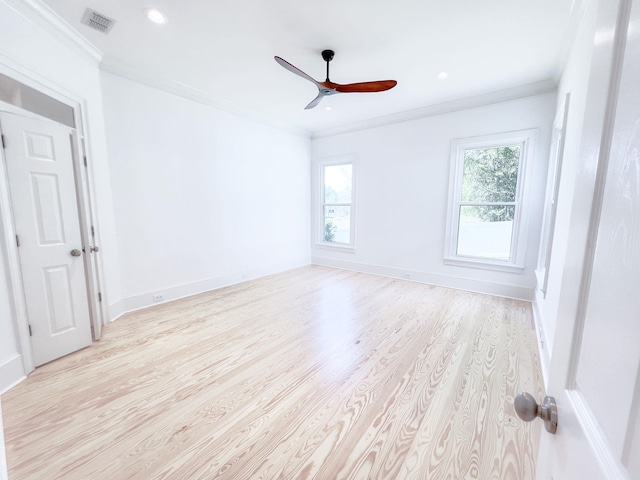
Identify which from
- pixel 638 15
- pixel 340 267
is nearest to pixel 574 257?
pixel 638 15

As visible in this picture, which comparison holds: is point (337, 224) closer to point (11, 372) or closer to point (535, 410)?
point (11, 372)

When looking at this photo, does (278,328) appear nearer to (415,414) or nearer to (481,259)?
(415,414)

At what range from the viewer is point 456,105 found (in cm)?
401

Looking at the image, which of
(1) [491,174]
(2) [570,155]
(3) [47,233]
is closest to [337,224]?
(1) [491,174]

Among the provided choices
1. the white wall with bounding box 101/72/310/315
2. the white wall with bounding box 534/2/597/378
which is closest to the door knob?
the white wall with bounding box 534/2/597/378

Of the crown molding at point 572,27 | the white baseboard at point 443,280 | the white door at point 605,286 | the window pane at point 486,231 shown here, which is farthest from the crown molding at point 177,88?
the white door at point 605,286

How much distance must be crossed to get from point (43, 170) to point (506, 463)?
12.5ft

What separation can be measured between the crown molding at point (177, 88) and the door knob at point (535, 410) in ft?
14.2

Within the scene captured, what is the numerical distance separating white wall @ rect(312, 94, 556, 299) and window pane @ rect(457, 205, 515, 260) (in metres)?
0.25

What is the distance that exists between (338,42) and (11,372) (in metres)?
3.94

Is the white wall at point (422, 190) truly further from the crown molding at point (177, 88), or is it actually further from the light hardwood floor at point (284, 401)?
the crown molding at point (177, 88)

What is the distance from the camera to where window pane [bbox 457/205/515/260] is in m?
3.85

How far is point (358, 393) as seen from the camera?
1.91 meters

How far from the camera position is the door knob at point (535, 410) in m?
0.60
